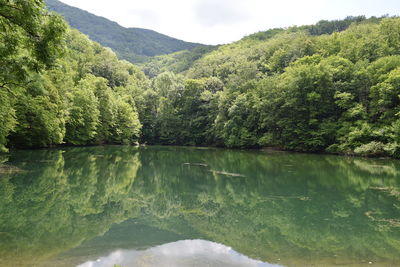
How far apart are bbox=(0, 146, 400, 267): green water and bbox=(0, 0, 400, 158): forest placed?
4.53 m

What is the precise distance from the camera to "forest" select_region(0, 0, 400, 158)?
877 centimetres

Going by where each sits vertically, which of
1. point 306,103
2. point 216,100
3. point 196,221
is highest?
point 216,100

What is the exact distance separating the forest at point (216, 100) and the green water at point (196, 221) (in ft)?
14.9

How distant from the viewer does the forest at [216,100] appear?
8.77 m

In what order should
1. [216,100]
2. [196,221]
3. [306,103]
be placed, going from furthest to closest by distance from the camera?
[216,100] → [306,103] → [196,221]

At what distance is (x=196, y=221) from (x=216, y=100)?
59160mm

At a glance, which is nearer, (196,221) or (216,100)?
(196,221)

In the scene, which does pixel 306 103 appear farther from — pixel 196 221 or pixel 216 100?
pixel 196 221

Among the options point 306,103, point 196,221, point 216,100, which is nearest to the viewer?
point 196,221

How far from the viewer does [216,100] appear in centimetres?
6962

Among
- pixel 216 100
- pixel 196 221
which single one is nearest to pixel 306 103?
pixel 216 100

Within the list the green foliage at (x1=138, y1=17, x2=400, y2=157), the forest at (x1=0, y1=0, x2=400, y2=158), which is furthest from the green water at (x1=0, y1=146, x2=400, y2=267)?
the green foliage at (x1=138, y1=17, x2=400, y2=157)

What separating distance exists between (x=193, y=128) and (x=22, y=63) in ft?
212

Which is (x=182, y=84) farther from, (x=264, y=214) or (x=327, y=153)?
(x=264, y=214)
